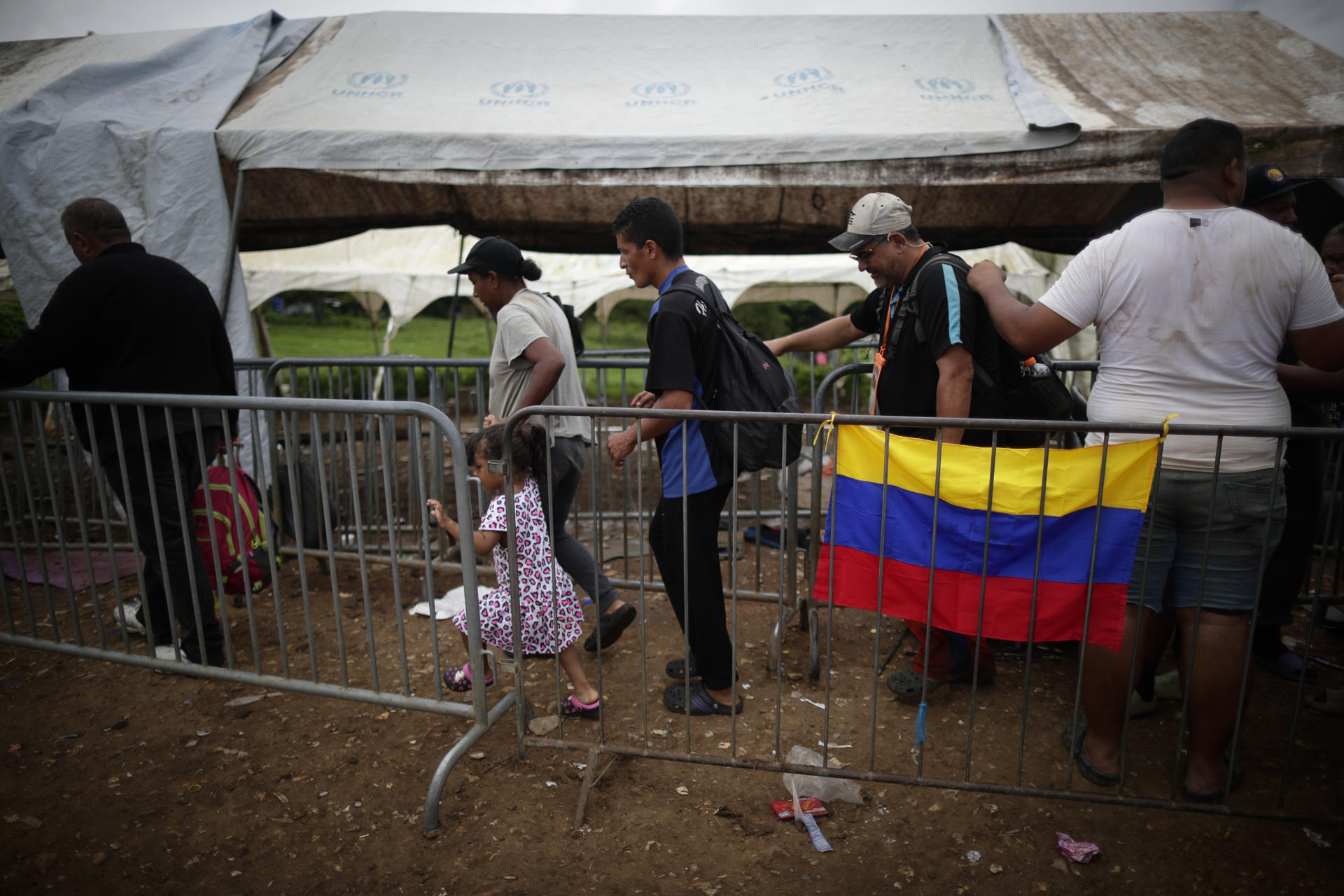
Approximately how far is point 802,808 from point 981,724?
1033 millimetres

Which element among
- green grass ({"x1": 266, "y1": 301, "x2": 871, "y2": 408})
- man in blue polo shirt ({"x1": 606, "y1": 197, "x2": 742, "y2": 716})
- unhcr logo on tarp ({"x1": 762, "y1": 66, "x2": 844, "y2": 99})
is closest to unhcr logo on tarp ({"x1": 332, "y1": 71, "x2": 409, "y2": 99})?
unhcr logo on tarp ({"x1": 762, "y1": 66, "x2": 844, "y2": 99})

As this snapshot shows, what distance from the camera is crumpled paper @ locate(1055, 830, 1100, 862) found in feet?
8.31

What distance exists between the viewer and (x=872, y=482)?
8.81 feet

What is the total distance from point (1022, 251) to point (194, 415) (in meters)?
13.6

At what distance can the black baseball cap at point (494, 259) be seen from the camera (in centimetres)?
387

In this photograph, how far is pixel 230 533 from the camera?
3.93 metres

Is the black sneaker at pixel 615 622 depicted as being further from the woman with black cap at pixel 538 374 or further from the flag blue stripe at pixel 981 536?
the flag blue stripe at pixel 981 536

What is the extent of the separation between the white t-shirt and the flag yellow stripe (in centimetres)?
16

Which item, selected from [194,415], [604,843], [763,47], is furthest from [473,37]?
[604,843]

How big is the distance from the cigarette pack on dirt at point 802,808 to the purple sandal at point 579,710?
0.90 m

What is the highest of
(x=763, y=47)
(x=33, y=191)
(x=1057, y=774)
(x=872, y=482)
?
(x=763, y=47)

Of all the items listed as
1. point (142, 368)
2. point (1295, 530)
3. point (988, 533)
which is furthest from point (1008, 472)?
point (142, 368)

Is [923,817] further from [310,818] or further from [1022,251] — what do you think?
[1022,251]

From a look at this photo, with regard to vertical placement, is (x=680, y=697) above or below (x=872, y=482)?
below
